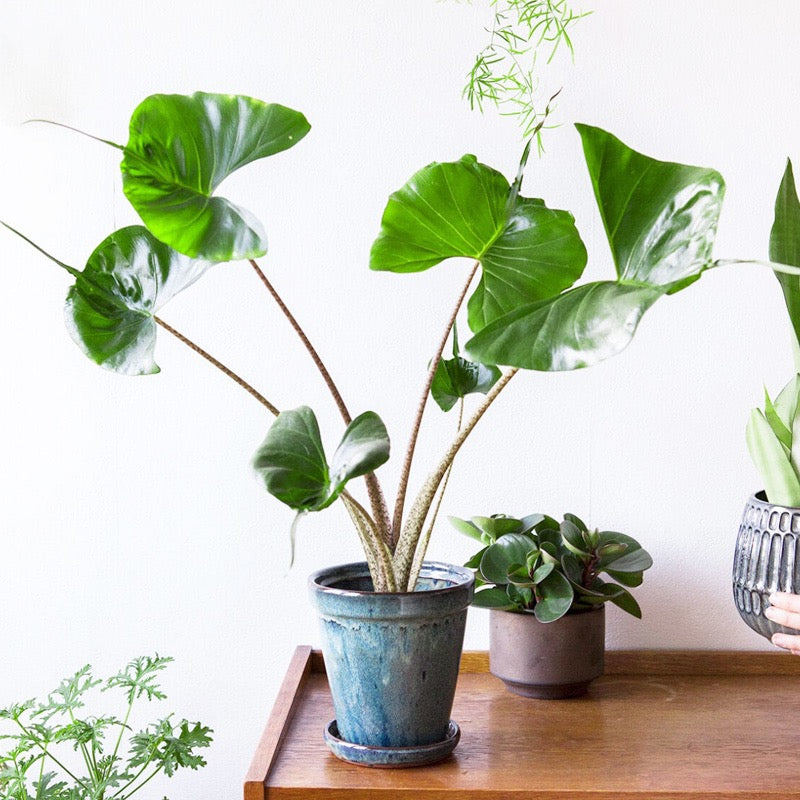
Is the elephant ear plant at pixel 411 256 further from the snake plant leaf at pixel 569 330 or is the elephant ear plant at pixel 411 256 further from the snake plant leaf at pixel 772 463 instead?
the snake plant leaf at pixel 772 463

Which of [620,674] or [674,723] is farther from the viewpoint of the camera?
[620,674]

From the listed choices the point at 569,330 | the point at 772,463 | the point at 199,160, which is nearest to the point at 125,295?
the point at 199,160

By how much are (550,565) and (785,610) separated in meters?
0.27

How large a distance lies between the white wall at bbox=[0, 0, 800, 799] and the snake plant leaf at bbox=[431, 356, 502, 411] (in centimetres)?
17

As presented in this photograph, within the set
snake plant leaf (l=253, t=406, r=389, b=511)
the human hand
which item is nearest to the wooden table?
the human hand

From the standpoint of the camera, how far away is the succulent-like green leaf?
1.28 meters

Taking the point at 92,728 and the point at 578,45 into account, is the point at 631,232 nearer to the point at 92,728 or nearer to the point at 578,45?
the point at 578,45

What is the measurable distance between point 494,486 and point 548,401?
0.14m

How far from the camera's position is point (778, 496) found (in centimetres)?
124

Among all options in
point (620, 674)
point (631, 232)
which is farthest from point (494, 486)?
point (631, 232)

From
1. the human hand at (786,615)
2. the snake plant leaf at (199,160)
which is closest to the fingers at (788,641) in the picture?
the human hand at (786,615)

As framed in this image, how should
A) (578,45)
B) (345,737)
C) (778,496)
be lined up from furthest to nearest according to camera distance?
(578,45) → (778,496) → (345,737)

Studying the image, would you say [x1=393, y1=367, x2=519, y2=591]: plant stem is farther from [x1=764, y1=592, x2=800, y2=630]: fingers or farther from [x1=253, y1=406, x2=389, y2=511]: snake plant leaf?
[x1=764, y1=592, x2=800, y2=630]: fingers

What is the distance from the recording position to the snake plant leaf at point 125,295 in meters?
1.11
